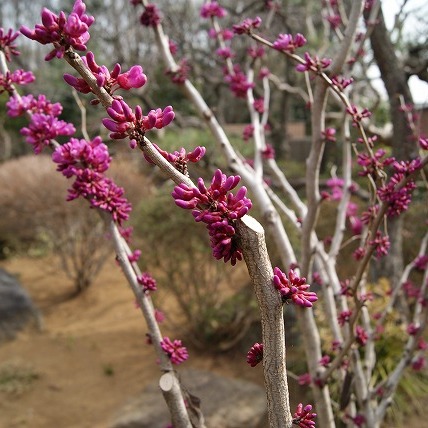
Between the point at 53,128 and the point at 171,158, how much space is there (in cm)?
69

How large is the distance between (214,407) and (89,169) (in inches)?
110

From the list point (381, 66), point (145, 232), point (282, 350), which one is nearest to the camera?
point (282, 350)

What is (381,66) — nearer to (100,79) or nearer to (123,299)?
(100,79)

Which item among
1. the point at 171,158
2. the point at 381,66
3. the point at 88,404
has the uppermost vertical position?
the point at 381,66

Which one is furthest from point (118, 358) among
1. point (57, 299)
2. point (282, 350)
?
point (282, 350)

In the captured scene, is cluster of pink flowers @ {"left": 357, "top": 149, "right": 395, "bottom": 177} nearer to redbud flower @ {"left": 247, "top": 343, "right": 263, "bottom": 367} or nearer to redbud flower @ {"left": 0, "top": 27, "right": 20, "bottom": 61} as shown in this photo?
redbud flower @ {"left": 247, "top": 343, "right": 263, "bottom": 367}

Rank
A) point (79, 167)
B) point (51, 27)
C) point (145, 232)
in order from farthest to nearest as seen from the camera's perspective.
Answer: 1. point (145, 232)
2. point (79, 167)
3. point (51, 27)

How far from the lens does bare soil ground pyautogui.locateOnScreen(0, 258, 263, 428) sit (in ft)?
13.8

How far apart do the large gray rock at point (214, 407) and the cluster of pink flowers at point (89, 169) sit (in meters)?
2.33

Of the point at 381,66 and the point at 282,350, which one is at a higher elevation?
the point at 381,66

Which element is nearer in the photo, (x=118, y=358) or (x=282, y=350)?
(x=282, y=350)

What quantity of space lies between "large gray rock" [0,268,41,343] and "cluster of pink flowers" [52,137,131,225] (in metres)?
4.95

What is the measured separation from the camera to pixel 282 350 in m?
0.86

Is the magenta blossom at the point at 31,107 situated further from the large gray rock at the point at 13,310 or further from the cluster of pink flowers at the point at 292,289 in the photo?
the large gray rock at the point at 13,310
